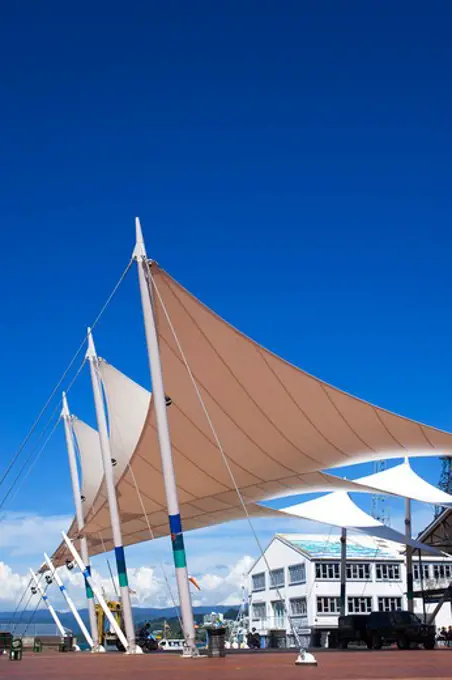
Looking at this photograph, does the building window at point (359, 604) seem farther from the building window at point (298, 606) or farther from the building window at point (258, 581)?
the building window at point (258, 581)

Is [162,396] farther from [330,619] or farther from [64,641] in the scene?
[330,619]

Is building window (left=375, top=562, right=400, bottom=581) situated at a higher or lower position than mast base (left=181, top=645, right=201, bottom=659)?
higher

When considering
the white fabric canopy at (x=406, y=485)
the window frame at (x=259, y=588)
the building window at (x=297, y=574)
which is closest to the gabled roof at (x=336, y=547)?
the building window at (x=297, y=574)

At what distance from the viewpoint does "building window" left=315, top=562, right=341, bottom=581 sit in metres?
55.9

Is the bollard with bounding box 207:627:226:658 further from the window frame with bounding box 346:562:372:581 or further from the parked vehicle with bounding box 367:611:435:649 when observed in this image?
the window frame with bounding box 346:562:372:581

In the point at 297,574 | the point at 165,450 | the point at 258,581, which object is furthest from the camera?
the point at 258,581

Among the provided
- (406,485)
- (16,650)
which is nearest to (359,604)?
(406,485)

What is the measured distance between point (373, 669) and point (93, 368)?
14.1m

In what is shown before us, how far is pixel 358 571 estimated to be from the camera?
56844 millimetres

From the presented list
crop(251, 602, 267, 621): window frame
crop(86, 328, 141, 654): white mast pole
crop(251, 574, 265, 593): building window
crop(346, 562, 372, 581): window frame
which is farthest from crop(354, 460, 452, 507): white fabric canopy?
crop(251, 574, 265, 593): building window

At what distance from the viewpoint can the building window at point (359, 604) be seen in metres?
56.0

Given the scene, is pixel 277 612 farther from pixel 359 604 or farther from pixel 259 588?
pixel 359 604

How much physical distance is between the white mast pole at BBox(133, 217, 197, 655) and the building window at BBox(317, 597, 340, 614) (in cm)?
4098

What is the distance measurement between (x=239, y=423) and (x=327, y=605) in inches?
1481
